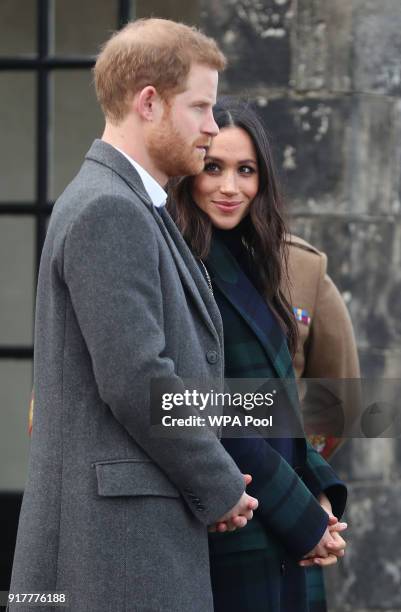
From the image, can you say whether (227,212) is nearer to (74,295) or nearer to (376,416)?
(74,295)

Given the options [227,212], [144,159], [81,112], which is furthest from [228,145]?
[81,112]

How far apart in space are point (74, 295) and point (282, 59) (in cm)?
230

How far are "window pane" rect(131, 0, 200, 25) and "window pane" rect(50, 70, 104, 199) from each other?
0.35 meters

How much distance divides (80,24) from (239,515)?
10.4 feet

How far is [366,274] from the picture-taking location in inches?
177

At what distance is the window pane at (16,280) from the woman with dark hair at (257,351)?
2.38m

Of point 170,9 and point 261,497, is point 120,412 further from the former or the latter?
point 170,9

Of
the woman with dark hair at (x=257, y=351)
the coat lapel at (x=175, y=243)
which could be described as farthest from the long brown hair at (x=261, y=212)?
the coat lapel at (x=175, y=243)

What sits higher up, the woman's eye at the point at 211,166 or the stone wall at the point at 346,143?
the stone wall at the point at 346,143

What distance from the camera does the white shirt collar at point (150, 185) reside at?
2553 mm

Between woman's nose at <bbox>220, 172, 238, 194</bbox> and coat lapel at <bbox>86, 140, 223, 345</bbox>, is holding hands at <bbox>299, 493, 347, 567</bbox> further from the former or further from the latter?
woman's nose at <bbox>220, 172, 238, 194</bbox>

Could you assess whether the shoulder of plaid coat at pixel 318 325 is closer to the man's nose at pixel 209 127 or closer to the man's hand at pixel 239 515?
the man's nose at pixel 209 127

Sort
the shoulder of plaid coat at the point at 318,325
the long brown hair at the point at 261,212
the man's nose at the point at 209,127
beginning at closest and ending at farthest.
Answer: the man's nose at the point at 209,127
the long brown hair at the point at 261,212
the shoulder of plaid coat at the point at 318,325

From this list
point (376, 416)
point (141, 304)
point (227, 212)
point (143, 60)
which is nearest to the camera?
point (141, 304)
